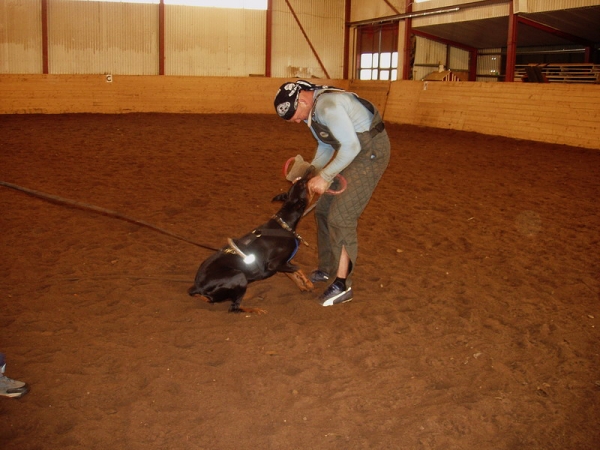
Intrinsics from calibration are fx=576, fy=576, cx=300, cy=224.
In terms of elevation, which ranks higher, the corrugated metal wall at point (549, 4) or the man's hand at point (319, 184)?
the corrugated metal wall at point (549, 4)

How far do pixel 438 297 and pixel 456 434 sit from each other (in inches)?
67.6

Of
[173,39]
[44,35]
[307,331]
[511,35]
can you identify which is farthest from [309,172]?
[173,39]

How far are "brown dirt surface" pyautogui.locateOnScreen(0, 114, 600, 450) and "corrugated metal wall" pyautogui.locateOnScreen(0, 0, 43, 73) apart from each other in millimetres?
13803

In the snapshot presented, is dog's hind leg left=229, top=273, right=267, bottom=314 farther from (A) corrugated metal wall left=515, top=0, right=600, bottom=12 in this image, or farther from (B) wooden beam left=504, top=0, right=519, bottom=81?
(B) wooden beam left=504, top=0, right=519, bottom=81

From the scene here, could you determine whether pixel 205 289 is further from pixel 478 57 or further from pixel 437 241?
pixel 478 57

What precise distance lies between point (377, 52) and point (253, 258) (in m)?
21.2

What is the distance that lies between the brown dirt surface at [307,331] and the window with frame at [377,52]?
53.3 ft

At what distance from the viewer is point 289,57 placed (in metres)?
23.5

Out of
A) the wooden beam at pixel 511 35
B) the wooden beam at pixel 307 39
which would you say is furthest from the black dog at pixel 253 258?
the wooden beam at pixel 307 39

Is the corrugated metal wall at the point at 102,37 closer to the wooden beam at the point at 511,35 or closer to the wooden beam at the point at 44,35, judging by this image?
the wooden beam at the point at 44,35

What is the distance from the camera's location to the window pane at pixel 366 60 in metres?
24.2

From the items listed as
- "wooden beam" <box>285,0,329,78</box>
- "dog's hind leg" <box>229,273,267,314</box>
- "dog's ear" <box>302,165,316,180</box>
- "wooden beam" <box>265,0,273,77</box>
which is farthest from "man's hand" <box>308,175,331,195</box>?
"wooden beam" <box>285,0,329,78</box>

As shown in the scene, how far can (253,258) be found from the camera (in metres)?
4.00

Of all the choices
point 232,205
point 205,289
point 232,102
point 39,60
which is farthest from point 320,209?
point 39,60
